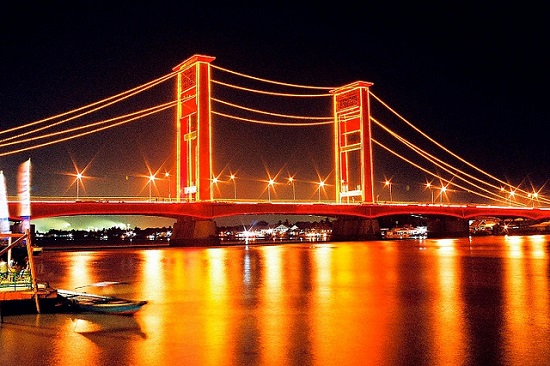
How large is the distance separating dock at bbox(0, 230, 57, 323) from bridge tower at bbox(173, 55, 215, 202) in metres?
34.4

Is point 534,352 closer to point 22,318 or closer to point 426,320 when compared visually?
point 426,320

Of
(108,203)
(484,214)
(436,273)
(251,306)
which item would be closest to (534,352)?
(251,306)

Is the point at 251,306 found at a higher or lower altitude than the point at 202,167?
lower

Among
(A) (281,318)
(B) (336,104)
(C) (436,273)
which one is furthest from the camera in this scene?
(B) (336,104)

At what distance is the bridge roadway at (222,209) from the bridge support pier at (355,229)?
190 cm

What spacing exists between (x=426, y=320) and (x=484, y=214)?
62263 mm

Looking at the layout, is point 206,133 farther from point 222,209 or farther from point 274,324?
point 274,324

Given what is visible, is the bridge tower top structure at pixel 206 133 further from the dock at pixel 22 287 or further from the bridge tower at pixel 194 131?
the dock at pixel 22 287

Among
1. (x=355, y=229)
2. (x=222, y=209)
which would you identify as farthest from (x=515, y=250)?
(x=355, y=229)

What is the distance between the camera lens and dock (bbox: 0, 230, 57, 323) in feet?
35.3

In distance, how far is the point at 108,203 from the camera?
4212cm

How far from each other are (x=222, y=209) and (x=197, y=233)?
2.65m

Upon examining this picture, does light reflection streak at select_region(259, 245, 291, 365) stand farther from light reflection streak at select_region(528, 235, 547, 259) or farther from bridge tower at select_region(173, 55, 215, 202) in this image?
bridge tower at select_region(173, 55, 215, 202)

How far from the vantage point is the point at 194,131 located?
4900 cm
